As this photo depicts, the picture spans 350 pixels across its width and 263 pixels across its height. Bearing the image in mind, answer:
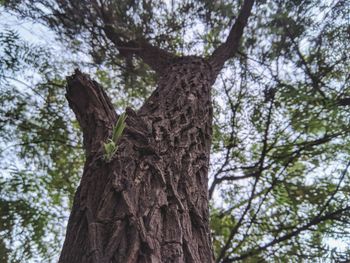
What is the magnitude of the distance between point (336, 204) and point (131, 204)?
1705 millimetres

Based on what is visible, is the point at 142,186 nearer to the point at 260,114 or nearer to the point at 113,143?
the point at 113,143

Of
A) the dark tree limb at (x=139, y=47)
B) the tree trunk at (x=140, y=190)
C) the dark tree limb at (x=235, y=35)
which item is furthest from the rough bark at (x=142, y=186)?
the dark tree limb at (x=235, y=35)

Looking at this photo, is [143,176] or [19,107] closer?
[143,176]

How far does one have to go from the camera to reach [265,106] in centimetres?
262

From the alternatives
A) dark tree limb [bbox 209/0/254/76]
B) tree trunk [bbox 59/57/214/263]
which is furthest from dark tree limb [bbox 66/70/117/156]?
dark tree limb [bbox 209/0/254/76]

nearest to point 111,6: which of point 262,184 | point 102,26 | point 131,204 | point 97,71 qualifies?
point 102,26

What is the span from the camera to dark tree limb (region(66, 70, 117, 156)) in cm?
123

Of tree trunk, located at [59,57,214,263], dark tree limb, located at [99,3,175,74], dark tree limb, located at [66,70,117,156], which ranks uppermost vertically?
dark tree limb, located at [99,3,175,74]

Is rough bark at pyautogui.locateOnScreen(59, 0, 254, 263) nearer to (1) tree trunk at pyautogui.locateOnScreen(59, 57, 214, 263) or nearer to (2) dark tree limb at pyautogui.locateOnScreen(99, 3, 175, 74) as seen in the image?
(1) tree trunk at pyautogui.locateOnScreen(59, 57, 214, 263)

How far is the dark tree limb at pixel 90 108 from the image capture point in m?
1.23

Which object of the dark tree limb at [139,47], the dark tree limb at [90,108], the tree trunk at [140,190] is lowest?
the tree trunk at [140,190]

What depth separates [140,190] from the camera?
103 centimetres

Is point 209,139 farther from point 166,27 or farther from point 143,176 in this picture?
point 166,27

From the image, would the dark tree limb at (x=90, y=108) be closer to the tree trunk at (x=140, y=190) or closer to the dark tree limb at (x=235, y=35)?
the tree trunk at (x=140, y=190)
